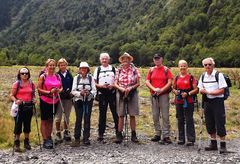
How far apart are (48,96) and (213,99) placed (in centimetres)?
498

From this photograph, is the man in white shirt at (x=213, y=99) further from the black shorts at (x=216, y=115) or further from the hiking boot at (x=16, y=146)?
the hiking boot at (x=16, y=146)

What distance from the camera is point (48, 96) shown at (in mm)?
13320

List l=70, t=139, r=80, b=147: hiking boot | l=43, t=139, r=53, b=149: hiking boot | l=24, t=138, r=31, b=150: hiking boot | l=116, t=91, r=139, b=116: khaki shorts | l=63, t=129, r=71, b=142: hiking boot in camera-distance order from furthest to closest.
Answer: l=63, t=129, r=71, b=142: hiking boot → l=116, t=91, r=139, b=116: khaki shorts → l=70, t=139, r=80, b=147: hiking boot → l=43, t=139, r=53, b=149: hiking boot → l=24, t=138, r=31, b=150: hiking boot

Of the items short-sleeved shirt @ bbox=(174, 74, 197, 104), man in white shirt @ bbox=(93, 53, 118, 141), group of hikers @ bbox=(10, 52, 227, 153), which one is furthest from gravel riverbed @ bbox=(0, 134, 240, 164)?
short-sleeved shirt @ bbox=(174, 74, 197, 104)

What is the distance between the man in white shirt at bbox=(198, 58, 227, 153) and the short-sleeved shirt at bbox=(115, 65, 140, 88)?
216 centimetres

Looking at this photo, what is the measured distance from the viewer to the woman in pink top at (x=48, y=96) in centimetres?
1327

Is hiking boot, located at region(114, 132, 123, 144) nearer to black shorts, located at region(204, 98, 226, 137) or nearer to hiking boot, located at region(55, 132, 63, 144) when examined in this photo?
hiking boot, located at region(55, 132, 63, 144)

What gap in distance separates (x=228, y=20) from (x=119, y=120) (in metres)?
140

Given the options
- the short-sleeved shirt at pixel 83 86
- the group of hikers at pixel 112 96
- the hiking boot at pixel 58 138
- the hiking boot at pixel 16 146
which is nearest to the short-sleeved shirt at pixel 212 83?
the group of hikers at pixel 112 96

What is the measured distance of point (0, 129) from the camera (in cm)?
1514

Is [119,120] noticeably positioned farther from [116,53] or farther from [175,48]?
[116,53]

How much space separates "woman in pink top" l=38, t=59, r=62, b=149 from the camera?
1327cm

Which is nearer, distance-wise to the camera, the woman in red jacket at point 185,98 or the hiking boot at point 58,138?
the woman in red jacket at point 185,98

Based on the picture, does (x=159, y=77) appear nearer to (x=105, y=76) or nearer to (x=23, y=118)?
(x=105, y=76)
